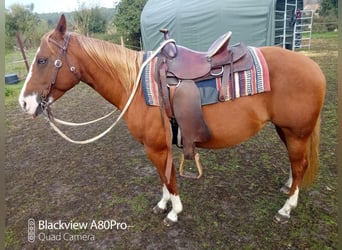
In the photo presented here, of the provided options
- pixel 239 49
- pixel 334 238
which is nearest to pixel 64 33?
pixel 239 49

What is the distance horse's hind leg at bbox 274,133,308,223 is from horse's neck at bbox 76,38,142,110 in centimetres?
108

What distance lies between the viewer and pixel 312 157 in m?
1.81

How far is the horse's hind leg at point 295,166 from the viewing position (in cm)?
162

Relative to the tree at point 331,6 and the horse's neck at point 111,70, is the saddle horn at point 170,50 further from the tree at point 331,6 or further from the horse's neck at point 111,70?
the tree at point 331,6

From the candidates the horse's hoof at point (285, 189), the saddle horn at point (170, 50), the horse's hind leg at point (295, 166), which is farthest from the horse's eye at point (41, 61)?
the horse's hoof at point (285, 189)

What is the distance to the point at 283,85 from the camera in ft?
4.87

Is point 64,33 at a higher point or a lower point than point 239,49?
higher

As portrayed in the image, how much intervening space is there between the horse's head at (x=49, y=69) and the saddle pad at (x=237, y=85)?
468 mm

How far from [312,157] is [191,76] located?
42.7 inches

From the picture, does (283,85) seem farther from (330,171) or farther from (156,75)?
(330,171)

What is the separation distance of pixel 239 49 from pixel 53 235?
1741mm

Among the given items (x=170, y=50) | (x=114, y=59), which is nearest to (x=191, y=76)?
(x=170, y=50)

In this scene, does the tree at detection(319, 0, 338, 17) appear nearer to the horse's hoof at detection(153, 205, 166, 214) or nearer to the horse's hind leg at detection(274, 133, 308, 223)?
the horse's hind leg at detection(274, 133, 308, 223)

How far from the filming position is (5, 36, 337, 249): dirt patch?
64.9 inches
